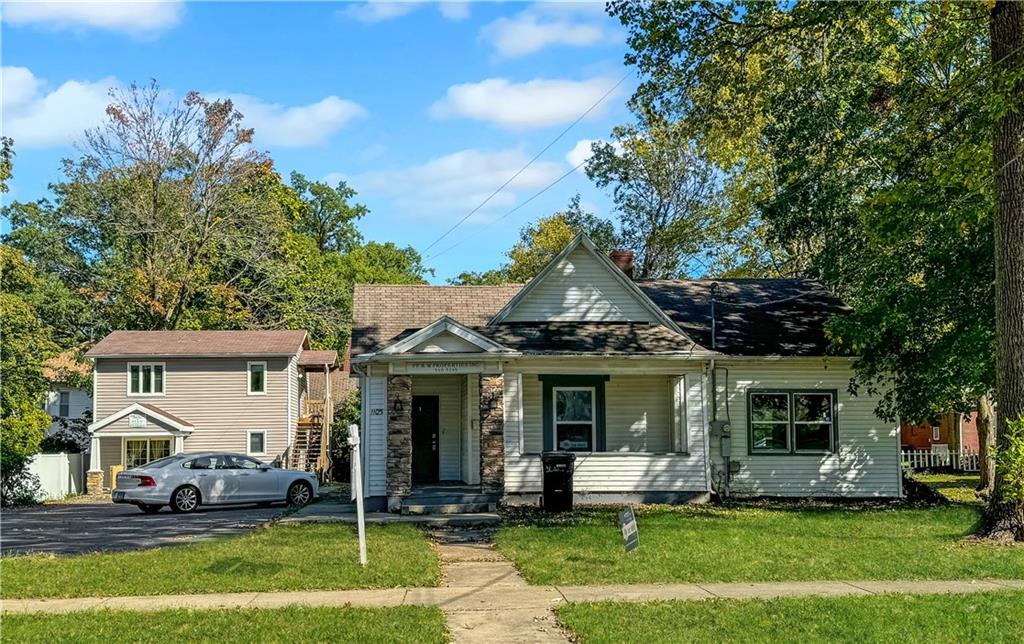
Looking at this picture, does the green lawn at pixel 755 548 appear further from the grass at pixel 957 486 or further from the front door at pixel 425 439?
the front door at pixel 425 439

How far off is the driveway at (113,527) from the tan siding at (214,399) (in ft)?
37.8

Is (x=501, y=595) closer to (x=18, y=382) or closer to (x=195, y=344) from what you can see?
(x=18, y=382)

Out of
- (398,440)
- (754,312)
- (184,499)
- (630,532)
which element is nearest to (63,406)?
(184,499)

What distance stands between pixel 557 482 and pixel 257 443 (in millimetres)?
22549

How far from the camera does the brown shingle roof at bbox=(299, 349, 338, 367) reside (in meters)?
40.9

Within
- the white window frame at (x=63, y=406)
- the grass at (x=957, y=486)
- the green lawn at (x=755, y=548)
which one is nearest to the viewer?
the green lawn at (x=755, y=548)

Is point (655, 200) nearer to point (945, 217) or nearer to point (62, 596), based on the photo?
point (945, 217)

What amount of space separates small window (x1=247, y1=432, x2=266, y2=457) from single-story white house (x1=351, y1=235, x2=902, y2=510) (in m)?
16.9

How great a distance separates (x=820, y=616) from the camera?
935cm

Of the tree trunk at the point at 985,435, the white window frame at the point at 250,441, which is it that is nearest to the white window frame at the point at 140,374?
the white window frame at the point at 250,441

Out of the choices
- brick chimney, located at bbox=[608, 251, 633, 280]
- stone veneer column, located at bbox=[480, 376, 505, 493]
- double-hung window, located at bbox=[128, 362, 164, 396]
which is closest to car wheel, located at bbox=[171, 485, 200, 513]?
stone veneer column, located at bbox=[480, 376, 505, 493]

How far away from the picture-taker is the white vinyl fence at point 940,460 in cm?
3947

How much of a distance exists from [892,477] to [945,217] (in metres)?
7.09

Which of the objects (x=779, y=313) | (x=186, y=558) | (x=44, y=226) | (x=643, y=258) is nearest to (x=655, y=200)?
(x=643, y=258)
